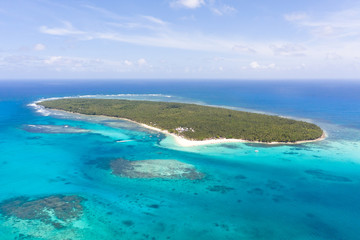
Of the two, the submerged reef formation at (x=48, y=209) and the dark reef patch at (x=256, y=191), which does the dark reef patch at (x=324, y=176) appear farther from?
the submerged reef formation at (x=48, y=209)

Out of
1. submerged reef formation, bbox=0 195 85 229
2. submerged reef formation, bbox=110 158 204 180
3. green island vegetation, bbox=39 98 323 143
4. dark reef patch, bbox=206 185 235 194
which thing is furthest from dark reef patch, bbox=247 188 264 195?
green island vegetation, bbox=39 98 323 143

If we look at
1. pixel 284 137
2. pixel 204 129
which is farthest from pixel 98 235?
pixel 284 137

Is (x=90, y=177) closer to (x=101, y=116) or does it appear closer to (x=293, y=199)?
(x=293, y=199)

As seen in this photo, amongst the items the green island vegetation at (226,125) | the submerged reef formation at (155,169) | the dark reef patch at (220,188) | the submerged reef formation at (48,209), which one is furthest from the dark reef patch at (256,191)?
the green island vegetation at (226,125)

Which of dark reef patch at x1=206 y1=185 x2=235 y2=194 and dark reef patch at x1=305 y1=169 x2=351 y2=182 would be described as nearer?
dark reef patch at x1=206 y1=185 x2=235 y2=194

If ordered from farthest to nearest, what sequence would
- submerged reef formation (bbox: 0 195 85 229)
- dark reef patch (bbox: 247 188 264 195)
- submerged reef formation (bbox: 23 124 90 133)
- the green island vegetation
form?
submerged reef formation (bbox: 23 124 90 133) → the green island vegetation → dark reef patch (bbox: 247 188 264 195) → submerged reef formation (bbox: 0 195 85 229)

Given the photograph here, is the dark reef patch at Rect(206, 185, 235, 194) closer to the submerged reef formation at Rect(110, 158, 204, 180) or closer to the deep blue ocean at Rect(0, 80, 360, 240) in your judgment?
the deep blue ocean at Rect(0, 80, 360, 240)
